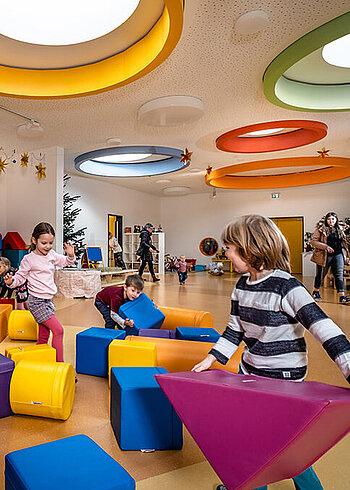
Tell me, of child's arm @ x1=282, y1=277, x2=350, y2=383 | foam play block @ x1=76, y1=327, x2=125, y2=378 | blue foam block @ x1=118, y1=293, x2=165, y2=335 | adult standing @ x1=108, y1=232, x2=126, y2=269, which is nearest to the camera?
child's arm @ x1=282, y1=277, x2=350, y2=383

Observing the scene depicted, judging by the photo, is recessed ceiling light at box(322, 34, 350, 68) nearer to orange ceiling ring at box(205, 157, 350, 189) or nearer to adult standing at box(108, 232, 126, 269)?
orange ceiling ring at box(205, 157, 350, 189)

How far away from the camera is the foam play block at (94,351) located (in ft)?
9.86

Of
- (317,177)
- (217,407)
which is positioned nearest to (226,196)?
(317,177)

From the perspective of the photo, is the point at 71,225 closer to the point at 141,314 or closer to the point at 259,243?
the point at 141,314

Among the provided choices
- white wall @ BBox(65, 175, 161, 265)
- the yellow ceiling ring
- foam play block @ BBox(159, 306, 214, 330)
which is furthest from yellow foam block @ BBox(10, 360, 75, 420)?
white wall @ BBox(65, 175, 161, 265)

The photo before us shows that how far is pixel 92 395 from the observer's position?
269 cm

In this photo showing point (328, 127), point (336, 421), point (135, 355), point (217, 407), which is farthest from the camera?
point (328, 127)

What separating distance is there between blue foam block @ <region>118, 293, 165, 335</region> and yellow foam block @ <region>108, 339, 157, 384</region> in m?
0.73

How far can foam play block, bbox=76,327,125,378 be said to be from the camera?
118 inches

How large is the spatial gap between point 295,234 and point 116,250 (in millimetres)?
7298

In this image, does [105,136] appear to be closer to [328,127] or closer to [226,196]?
[328,127]

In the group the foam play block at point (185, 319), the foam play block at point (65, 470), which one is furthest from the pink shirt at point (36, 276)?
the foam play block at point (65, 470)

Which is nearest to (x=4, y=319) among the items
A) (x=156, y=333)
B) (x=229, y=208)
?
(x=156, y=333)

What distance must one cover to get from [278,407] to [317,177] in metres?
12.2
